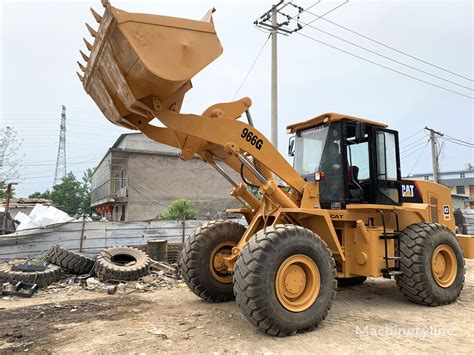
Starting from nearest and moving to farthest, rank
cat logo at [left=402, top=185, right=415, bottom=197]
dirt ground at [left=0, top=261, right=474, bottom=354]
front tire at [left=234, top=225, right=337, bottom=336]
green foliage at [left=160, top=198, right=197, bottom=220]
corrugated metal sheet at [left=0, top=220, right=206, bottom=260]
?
dirt ground at [left=0, top=261, right=474, bottom=354], front tire at [left=234, top=225, right=337, bottom=336], cat logo at [left=402, top=185, right=415, bottom=197], corrugated metal sheet at [left=0, top=220, right=206, bottom=260], green foliage at [left=160, top=198, right=197, bottom=220]

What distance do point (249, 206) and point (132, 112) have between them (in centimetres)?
248

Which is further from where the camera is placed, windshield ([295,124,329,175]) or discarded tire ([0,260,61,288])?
discarded tire ([0,260,61,288])

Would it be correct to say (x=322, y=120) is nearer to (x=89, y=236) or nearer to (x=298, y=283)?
(x=298, y=283)

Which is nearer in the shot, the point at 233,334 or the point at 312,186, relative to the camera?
the point at 233,334

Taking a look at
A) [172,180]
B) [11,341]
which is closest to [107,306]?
[11,341]

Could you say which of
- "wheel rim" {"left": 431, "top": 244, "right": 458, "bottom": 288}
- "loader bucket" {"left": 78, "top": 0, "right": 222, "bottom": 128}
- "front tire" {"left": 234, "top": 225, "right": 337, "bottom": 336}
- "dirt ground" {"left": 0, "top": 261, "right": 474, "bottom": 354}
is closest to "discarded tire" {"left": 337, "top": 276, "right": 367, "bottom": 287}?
"dirt ground" {"left": 0, "top": 261, "right": 474, "bottom": 354}

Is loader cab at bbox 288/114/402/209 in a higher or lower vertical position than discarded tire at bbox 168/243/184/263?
higher

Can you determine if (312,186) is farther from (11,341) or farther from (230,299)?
(11,341)

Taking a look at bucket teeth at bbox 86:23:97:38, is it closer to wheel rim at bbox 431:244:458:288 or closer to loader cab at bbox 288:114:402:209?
loader cab at bbox 288:114:402:209

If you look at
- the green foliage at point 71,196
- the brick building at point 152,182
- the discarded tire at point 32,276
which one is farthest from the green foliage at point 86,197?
the discarded tire at point 32,276

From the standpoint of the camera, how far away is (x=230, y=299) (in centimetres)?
619

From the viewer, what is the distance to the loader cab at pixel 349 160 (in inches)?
241

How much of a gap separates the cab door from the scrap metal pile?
441 centimetres

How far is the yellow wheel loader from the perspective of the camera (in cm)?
447
